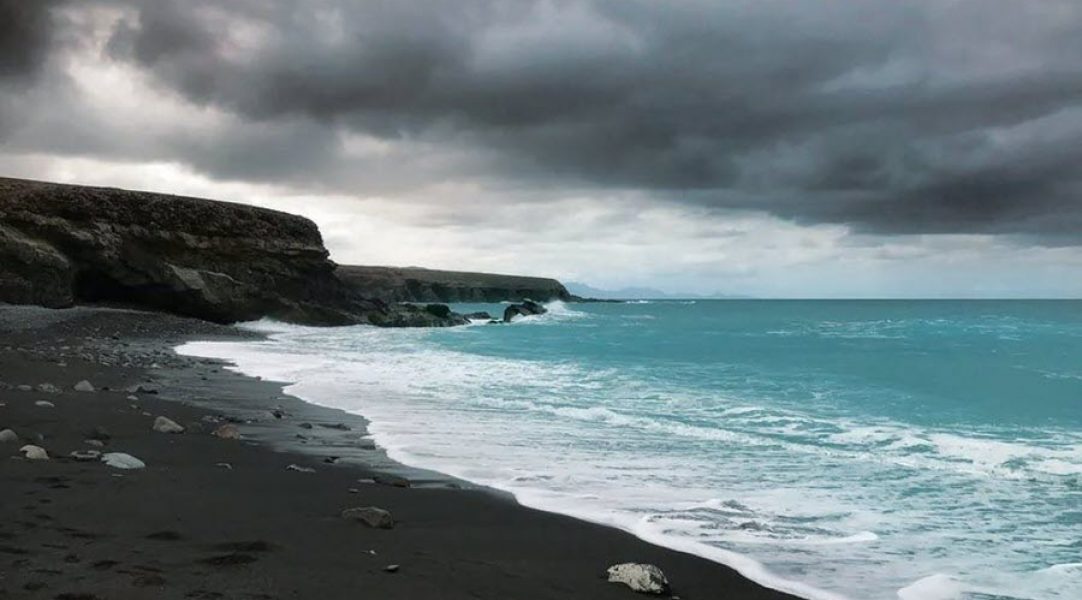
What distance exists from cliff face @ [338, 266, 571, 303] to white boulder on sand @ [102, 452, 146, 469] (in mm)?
117453

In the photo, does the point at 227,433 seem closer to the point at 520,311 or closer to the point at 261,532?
the point at 261,532

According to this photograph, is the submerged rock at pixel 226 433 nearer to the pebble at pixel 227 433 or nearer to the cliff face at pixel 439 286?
the pebble at pixel 227 433

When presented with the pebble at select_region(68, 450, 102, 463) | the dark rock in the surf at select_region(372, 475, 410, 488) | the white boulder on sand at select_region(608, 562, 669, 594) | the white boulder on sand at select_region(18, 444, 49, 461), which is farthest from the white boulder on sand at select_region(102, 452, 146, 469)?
the white boulder on sand at select_region(608, 562, 669, 594)

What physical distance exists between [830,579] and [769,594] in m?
0.68

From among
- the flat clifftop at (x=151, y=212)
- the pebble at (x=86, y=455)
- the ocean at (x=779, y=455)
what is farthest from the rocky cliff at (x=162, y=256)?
the pebble at (x=86, y=455)

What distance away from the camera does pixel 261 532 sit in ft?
18.3

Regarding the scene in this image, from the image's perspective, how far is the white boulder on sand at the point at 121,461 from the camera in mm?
7188

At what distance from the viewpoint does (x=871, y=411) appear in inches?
695

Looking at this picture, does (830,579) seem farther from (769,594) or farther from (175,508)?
(175,508)

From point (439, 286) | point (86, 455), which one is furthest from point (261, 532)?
point (439, 286)

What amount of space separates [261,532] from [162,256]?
43244mm

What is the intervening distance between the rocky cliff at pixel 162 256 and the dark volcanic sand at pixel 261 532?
32077 millimetres

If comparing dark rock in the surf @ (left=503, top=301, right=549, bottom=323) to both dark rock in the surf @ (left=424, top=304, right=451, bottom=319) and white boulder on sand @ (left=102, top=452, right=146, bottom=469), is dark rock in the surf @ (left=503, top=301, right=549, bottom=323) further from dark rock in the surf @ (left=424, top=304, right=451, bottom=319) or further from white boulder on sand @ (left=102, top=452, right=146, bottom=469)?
white boulder on sand @ (left=102, top=452, right=146, bottom=469)

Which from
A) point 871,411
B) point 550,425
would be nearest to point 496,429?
point 550,425
